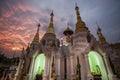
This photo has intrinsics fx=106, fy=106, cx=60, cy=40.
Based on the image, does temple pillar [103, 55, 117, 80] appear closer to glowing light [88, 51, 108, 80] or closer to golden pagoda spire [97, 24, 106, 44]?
glowing light [88, 51, 108, 80]

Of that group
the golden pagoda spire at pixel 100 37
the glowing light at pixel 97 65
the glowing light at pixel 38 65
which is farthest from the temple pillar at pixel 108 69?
the glowing light at pixel 38 65

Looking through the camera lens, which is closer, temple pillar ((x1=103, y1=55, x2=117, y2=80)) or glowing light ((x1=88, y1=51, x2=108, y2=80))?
temple pillar ((x1=103, y1=55, x2=117, y2=80))

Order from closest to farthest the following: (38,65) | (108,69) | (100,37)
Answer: (108,69), (38,65), (100,37)

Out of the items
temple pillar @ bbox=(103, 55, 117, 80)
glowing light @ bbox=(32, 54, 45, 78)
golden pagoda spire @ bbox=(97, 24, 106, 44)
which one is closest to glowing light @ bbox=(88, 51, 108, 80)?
temple pillar @ bbox=(103, 55, 117, 80)

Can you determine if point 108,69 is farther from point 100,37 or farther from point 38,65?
point 38,65

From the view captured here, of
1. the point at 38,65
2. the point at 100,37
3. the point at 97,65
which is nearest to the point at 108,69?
the point at 97,65

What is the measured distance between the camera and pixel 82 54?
2041 centimetres

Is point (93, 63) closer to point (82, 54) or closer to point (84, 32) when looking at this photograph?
point (82, 54)

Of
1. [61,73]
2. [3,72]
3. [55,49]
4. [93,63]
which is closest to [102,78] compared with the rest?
[93,63]

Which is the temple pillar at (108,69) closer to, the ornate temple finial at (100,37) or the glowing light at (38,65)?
the ornate temple finial at (100,37)

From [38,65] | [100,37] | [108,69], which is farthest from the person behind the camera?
[100,37]

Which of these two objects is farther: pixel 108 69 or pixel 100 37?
pixel 100 37

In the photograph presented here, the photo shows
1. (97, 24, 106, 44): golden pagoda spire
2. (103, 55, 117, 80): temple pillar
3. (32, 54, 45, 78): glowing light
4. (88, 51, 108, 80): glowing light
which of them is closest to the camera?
(103, 55, 117, 80): temple pillar

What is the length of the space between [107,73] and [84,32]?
10.5m
